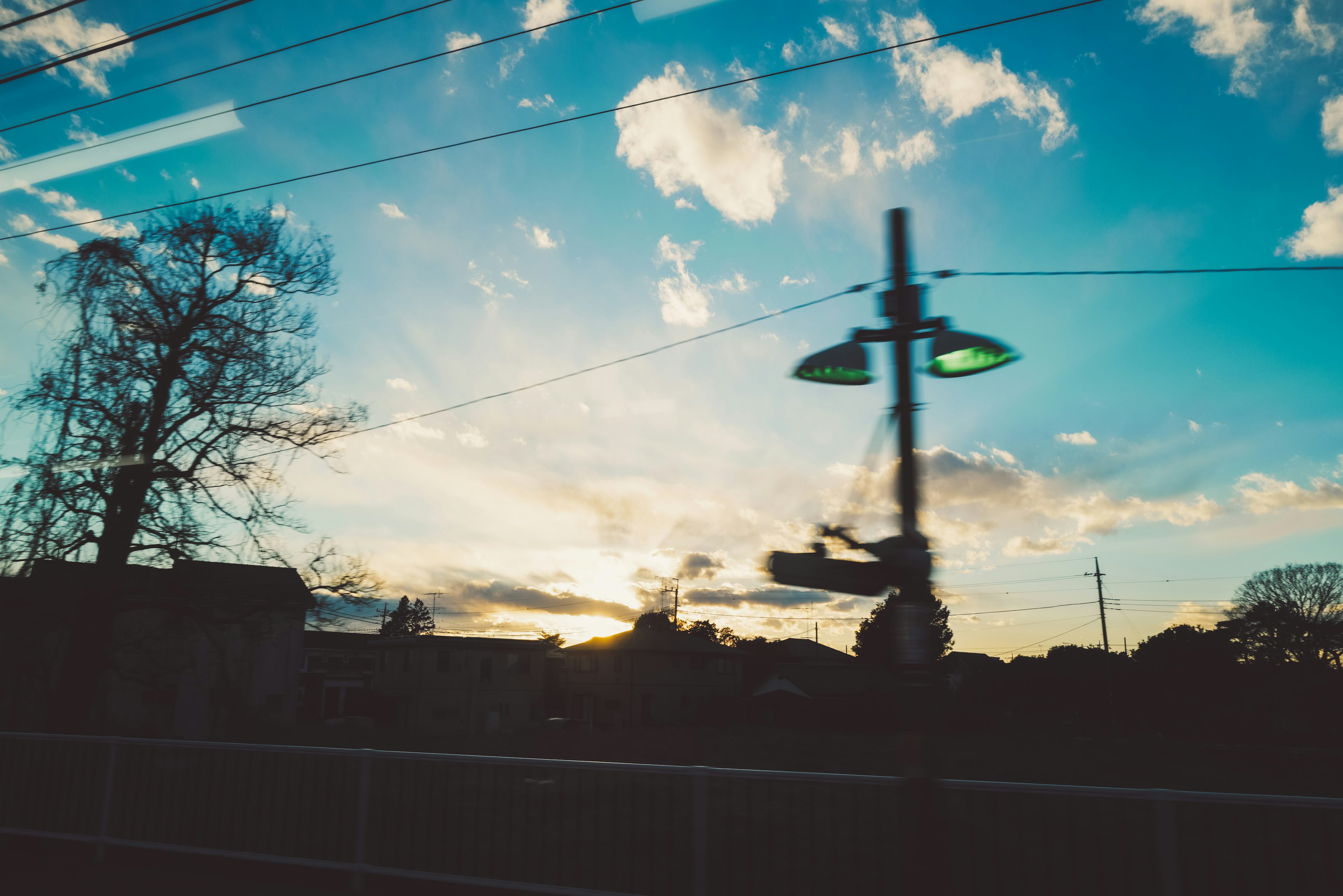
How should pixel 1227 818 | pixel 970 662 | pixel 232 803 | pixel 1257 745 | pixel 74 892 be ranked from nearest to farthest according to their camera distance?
pixel 1227 818
pixel 74 892
pixel 232 803
pixel 1257 745
pixel 970 662

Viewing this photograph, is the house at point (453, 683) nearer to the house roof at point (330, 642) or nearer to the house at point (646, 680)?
the house at point (646, 680)

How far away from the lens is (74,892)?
298 inches

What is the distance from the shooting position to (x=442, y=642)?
50.7m

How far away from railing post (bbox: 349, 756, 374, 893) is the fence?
2 centimetres

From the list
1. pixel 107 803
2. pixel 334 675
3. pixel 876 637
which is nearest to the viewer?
pixel 107 803

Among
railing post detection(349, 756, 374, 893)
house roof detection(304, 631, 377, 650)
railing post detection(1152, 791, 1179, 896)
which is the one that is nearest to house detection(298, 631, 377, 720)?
house roof detection(304, 631, 377, 650)

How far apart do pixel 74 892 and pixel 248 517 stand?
345 inches

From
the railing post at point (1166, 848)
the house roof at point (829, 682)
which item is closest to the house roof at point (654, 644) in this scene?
the house roof at point (829, 682)

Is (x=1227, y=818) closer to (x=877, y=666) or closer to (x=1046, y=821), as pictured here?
(x=1046, y=821)

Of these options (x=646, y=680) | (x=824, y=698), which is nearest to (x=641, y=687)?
(x=646, y=680)

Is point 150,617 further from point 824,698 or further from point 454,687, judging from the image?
point 824,698

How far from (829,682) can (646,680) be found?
45.6 feet

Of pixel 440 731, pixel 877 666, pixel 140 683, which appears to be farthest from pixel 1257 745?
pixel 140 683

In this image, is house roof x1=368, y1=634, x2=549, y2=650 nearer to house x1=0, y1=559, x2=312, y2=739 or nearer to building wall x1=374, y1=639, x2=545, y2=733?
building wall x1=374, y1=639, x2=545, y2=733
